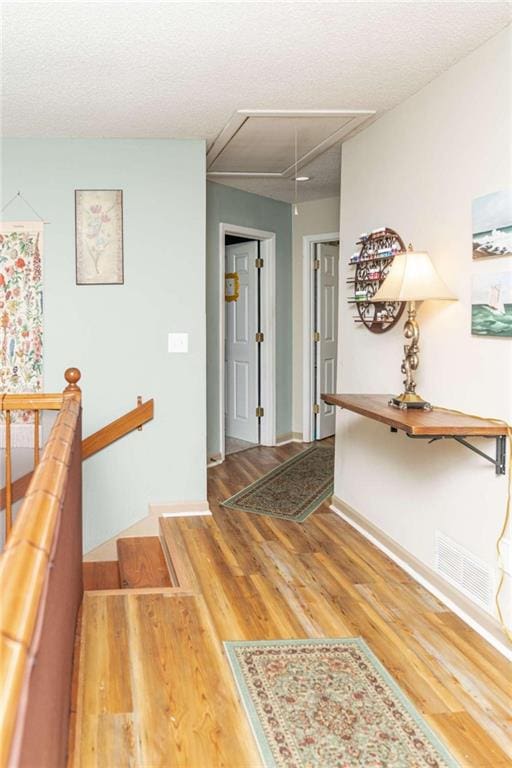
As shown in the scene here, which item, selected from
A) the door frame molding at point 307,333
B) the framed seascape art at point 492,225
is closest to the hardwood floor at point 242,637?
the framed seascape art at point 492,225


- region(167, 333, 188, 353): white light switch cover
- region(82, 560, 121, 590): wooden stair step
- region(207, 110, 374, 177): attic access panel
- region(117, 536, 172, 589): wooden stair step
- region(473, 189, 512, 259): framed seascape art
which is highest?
region(207, 110, 374, 177): attic access panel

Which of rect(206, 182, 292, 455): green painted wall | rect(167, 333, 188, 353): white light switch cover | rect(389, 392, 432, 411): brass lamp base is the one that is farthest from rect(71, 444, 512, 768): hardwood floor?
rect(206, 182, 292, 455): green painted wall

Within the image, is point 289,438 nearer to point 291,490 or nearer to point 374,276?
point 291,490

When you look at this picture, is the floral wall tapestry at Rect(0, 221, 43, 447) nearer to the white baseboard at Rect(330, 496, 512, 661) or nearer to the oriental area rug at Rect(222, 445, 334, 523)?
the oriental area rug at Rect(222, 445, 334, 523)

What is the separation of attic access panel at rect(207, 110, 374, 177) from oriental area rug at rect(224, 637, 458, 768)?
106 inches

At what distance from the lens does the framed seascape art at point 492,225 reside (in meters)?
2.61

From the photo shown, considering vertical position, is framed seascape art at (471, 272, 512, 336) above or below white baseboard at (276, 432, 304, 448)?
above

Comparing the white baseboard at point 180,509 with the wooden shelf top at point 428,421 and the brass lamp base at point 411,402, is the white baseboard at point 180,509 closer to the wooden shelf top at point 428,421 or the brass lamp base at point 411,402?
the wooden shelf top at point 428,421

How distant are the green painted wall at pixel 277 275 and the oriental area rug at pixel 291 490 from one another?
75cm

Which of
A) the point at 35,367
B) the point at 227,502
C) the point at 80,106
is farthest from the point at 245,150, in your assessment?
the point at 227,502

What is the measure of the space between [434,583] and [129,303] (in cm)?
246

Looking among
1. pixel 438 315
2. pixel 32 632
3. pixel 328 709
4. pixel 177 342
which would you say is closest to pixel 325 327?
pixel 177 342

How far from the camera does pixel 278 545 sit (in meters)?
3.82

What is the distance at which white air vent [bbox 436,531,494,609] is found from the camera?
110 inches
